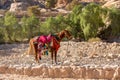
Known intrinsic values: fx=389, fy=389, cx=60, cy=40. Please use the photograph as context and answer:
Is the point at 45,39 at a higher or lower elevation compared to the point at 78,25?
higher

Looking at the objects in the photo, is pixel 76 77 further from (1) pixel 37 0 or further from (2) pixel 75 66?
(1) pixel 37 0

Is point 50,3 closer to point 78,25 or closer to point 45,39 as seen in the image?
point 78,25

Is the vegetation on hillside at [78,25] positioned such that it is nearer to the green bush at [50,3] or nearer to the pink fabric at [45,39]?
the pink fabric at [45,39]

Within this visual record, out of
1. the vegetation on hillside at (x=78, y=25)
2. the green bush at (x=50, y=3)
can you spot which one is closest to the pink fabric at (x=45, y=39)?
the vegetation on hillside at (x=78, y=25)

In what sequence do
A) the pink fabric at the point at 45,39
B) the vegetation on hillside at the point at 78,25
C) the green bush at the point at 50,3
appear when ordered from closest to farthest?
the pink fabric at the point at 45,39 < the vegetation on hillside at the point at 78,25 < the green bush at the point at 50,3

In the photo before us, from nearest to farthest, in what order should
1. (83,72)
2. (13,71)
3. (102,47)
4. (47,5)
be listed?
(83,72)
(13,71)
(102,47)
(47,5)

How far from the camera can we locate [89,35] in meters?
34.2

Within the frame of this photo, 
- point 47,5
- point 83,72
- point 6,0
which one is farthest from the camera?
point 6,0

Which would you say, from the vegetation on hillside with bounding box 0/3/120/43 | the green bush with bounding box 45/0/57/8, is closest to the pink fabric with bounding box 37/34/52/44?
the vegetation on hillside with bounding box 0/3/120/43

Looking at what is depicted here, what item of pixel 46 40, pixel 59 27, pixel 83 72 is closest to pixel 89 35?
pixel 59 27

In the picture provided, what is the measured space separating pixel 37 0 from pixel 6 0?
642 cm

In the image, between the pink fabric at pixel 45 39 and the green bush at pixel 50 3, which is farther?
the green bush at pixel 50 3

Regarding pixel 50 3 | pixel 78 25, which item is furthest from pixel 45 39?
pixel 50 3

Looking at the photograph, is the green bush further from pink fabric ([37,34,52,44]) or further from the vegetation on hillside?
pink fabric ([37,34,52,44])
